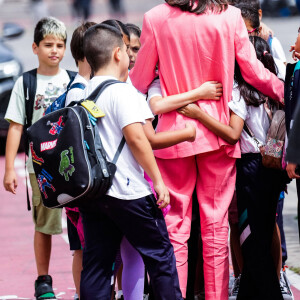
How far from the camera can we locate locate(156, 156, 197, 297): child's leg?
519 cm

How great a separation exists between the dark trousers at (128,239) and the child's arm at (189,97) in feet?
2.14

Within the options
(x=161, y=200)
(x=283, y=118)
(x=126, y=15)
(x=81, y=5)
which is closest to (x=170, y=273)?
(x=161, y=200)

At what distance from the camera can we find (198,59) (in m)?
5.08

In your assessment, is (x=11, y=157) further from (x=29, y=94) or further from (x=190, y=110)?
(x=190, y=110)

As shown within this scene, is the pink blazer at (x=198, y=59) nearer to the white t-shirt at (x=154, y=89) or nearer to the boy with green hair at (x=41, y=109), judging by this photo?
the white t-shirt at (x=154, y=89)

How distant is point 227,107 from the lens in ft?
17.0

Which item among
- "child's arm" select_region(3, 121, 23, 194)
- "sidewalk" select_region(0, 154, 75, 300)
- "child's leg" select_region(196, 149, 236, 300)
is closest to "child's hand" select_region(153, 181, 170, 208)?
"child's leg" select_region(196, 149, 236, 300)

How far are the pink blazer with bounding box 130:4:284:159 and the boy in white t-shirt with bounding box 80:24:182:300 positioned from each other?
1.11ft

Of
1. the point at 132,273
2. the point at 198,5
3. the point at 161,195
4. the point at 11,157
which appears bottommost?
the point at 132,273

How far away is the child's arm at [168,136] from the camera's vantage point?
486 centimetres

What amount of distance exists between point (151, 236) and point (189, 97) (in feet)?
2.92

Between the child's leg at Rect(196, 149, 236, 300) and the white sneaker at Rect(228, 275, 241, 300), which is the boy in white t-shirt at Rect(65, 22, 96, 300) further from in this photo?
the white sneaker at Rect(228, 275, 241, 300)

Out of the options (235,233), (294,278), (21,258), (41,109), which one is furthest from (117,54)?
(21,258)

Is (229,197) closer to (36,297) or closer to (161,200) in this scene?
(161,200)
